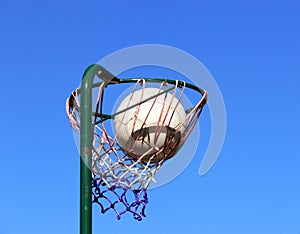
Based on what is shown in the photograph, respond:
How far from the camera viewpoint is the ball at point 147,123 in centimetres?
675

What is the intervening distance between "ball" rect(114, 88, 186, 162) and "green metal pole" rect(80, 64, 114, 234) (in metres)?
0.44

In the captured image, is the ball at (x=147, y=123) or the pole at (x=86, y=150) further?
the ball at (x=147, y=123)

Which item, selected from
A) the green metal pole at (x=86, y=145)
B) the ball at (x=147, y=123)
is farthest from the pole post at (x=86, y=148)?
the ball at (x=147, y=123)

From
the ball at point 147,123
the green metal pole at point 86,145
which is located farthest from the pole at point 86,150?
the ball at point 147,123

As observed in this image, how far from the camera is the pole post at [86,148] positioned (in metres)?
6.04

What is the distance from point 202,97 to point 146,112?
718mm

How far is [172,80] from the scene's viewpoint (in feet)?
22.7

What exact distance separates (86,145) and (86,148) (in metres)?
0.03

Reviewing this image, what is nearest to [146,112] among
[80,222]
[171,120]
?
[171,120]

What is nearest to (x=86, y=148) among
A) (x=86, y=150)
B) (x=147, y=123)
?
(x=86, y=150)

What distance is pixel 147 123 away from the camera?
6.74 metres

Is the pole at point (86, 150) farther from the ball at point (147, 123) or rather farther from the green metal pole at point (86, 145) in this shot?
the ball at point (147, 123)

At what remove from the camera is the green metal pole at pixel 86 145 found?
6.04 meters

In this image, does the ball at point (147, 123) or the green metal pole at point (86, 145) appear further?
the ball at point (147, 123)
